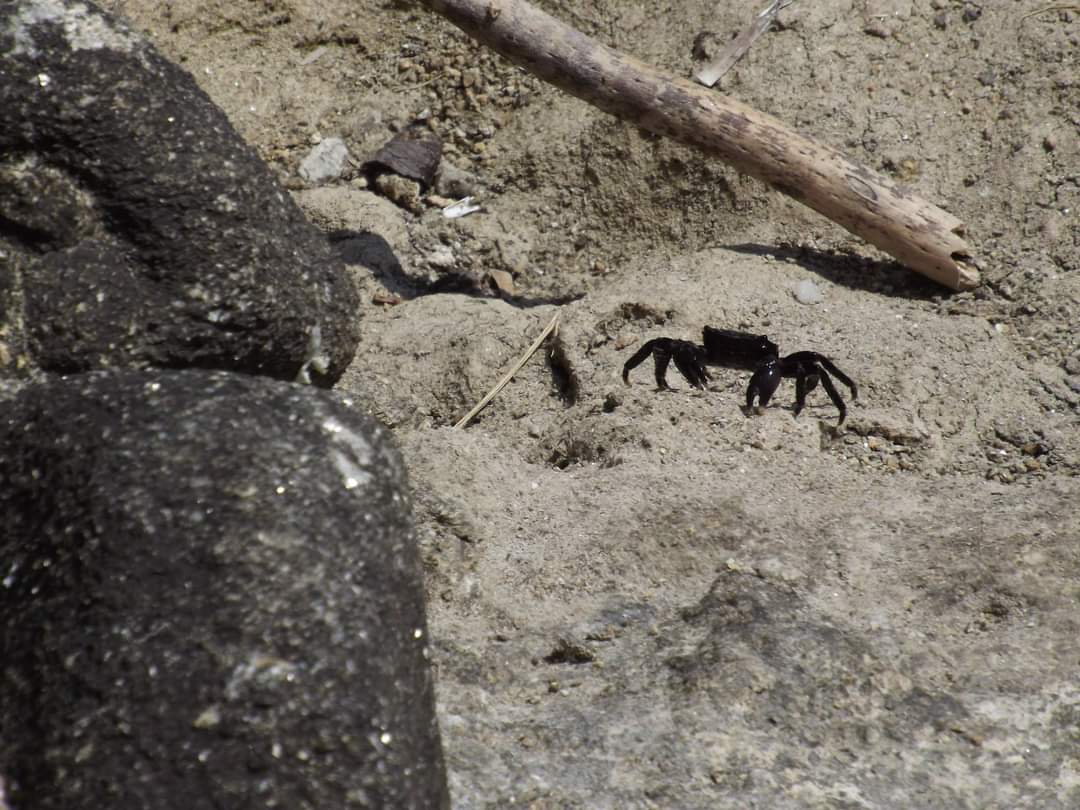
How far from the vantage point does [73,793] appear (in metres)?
1.92

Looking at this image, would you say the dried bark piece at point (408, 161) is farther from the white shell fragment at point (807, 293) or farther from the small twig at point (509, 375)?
the white shell fragment at point (807, 293)

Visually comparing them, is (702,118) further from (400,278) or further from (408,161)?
(408,161)

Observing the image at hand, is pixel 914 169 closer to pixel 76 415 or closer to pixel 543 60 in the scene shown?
pixel 543 60

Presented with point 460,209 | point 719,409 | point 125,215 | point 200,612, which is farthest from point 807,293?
point 200,612

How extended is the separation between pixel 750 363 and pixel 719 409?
46 cm

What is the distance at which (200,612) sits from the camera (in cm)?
197

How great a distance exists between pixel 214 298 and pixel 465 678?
1000 millimetres

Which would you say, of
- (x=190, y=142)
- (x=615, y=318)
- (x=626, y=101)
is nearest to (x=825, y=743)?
(x=190, y=142)

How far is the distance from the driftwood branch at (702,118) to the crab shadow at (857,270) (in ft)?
0.31

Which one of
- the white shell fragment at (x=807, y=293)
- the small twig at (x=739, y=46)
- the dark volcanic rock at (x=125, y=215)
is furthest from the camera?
the small twig at (x=739, y=46)

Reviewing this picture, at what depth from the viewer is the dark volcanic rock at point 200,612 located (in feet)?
6.31

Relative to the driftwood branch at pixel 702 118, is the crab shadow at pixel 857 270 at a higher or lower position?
lower

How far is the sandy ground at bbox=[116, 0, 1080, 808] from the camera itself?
2486mm

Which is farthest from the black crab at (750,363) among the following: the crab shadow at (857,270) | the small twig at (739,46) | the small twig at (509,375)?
the small twig at (739,46)
